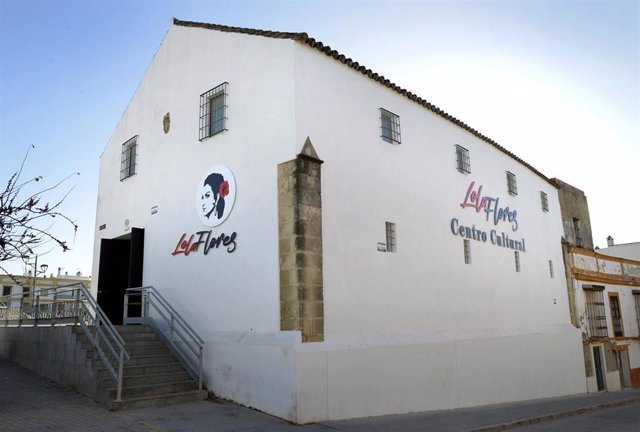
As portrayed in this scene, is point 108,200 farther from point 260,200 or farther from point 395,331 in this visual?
point 395,331

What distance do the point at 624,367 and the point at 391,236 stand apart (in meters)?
16.8

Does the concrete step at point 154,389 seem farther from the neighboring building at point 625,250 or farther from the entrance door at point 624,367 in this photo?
the neighboring building at point 625,250

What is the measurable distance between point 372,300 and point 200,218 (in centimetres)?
431

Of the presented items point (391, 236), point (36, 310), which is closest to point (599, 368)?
point (391, 236)

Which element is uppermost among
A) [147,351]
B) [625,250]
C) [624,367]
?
[625,250]

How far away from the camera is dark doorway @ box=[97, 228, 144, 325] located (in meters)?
13.0

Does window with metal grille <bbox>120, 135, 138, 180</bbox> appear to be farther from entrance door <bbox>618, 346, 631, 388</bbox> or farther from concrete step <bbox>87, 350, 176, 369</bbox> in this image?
entrance door <bbox>618, 346, 631, 388</bbox>

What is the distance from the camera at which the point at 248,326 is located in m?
9.75

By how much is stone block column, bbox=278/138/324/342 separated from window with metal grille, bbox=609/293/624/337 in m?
18.2

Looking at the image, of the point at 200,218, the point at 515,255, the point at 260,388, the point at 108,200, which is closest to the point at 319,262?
the point at 260,388

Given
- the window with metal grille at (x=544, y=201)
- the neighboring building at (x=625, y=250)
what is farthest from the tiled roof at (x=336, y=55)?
the neighboring building at (x=625, y=250)

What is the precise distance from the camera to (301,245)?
30.0 ft

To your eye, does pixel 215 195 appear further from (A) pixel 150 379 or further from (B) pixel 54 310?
(B) pixel 54 310

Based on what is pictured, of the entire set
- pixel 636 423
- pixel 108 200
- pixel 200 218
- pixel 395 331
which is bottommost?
pixel 636 423
